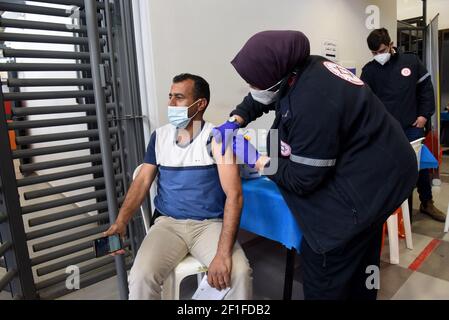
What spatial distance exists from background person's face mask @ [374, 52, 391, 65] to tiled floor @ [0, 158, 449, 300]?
1538 millimetres

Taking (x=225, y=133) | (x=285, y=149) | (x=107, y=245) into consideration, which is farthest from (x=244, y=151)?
(x=107, y=245)

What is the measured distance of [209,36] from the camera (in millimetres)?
2307

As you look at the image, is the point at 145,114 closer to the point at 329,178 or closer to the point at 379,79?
the point at 329,178

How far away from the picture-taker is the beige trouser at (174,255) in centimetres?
138

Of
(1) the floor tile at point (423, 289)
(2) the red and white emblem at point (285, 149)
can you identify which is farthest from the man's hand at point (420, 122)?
(2) the red and white emblem at point (285, 149)

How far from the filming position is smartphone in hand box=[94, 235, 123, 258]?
134 cm

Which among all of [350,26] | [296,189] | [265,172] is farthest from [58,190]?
[350,26]

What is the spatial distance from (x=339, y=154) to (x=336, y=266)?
44cm

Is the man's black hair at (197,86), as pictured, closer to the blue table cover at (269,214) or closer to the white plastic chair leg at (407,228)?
the blue table cover at (269,214)

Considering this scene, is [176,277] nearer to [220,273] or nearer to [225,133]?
[220,273]

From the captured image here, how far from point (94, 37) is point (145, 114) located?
36.6 inches

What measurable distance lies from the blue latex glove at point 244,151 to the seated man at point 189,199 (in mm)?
84

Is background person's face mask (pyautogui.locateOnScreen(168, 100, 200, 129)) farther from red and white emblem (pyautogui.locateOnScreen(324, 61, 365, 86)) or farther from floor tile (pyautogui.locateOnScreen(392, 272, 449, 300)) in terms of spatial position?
floor tile (pyautogui.locateOnScreen(392, 272, 449, 300))
